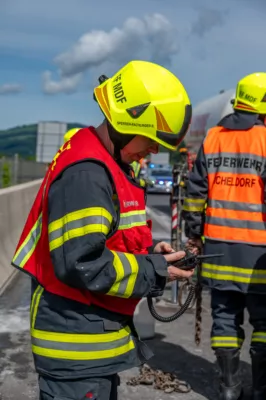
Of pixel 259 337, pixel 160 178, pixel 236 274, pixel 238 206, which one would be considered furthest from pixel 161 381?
pixel 160 178

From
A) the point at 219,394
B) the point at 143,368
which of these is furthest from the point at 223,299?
the point at 143,368

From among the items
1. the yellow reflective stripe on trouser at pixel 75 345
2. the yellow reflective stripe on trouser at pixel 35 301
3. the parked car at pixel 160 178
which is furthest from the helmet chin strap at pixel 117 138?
the parked car at pixel 160 178

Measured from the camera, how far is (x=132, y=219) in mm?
2584

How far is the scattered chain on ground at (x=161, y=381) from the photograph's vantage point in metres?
5.10

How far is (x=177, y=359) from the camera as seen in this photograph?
5.82 m

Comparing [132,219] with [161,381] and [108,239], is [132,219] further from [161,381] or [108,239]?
[161,381]

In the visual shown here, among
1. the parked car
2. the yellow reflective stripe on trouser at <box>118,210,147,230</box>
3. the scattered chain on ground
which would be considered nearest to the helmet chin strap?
the yellow reflective stripe on trouser at <box>118,210,147,230</box>

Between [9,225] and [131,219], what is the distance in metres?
6.75

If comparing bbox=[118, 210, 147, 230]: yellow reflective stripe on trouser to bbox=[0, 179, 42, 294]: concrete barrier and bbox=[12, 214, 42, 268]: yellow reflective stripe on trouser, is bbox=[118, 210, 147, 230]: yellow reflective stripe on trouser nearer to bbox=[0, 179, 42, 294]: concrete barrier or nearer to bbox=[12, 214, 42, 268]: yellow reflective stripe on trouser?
bbox=[12, 214, 42, 268]: yellow reflective stripe on trouser

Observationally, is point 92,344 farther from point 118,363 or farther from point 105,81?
point 105,81

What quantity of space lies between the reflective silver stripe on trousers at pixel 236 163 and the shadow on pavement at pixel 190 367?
161cm

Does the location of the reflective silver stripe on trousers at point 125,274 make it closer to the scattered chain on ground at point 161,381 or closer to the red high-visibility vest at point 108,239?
the red high-visibility vest at point 108,239

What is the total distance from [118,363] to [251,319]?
228cm

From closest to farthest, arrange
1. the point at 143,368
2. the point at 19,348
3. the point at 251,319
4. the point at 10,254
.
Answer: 1. the point at 251,319
2. the point at 143,368
3. the point at 19,348
4. the point at 10,254
